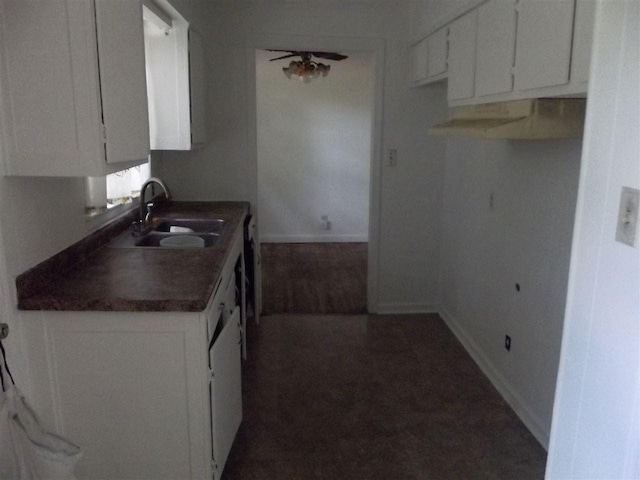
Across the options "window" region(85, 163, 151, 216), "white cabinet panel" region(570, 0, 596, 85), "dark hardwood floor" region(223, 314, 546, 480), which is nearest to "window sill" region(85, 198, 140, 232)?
"window" region(85, 163, 151, 216)

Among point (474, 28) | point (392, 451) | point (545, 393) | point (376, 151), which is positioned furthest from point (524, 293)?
point (376, 151)

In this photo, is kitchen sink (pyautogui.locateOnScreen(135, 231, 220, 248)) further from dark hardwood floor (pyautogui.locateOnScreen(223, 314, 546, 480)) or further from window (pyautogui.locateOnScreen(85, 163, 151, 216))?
dark hardwood floor (pyautogui.locateOnScreen(223, 314, 546, 480))

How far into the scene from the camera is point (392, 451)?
2.46 meters

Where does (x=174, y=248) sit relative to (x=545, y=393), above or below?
above

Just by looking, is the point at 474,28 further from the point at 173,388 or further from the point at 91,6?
the point at 173,388

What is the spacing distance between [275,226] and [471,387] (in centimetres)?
400

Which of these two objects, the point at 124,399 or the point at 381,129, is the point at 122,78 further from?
the point at 381,129

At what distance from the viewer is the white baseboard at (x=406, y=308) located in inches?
167

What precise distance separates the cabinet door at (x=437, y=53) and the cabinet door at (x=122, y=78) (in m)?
1.85

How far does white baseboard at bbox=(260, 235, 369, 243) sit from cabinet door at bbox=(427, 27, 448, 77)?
11.4 ft

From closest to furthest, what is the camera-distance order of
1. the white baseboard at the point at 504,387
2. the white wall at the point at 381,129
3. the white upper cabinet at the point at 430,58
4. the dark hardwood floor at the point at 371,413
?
the dark hardwood floor at the point at 371,413 < the white baseboard at the point at 504,387 < the white upper cabinet at the point at 430,58 < the white wall at the point at 381,129

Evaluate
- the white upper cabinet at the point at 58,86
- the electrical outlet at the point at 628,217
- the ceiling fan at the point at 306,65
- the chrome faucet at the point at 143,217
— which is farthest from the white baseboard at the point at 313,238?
the electrical outlet at the point at 628,217

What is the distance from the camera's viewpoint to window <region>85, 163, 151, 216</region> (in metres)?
2.54

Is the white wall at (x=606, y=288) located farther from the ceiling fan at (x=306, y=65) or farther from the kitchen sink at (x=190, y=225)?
the ceiling fan at (x=306, y=65)
